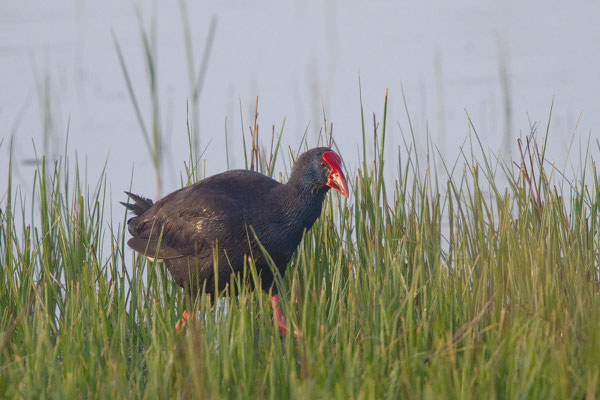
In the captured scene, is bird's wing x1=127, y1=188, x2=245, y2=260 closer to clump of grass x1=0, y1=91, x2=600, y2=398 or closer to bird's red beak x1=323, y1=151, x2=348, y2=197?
clump of grass x1=0, y1=91, x2=600, y2=398

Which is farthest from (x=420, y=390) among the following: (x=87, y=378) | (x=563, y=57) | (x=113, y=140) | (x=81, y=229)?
(x=563, y=57)

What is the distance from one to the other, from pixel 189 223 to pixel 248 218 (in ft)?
1.28

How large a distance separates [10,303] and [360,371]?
1.98m

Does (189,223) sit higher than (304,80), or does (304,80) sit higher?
(304,80)

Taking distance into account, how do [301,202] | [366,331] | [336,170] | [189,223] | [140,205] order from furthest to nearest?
1. [140,205]
2. [189,223]
3. [301,202]
4. [336,170]
5. [366,331]

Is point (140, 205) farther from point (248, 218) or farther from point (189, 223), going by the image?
point (248, 218)

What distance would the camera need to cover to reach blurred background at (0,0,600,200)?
898 centimetres

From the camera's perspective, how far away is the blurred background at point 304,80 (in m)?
8.98

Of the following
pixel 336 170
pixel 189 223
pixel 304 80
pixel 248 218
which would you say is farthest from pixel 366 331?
pixel 304 80

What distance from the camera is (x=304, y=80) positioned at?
10812mm

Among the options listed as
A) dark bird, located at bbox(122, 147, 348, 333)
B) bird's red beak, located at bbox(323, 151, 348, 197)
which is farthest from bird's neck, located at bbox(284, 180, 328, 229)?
bird's red beak, located at bbox(323, 151, 348, 197)

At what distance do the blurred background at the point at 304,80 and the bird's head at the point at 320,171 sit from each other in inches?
130

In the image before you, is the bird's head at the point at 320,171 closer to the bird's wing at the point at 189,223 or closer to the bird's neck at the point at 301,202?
the bird's neck at the point at 301,202

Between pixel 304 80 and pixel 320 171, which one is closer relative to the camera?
pixel 320 171
